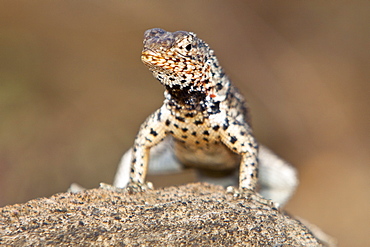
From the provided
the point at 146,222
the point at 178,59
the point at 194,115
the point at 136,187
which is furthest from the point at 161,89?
the point at 146,222

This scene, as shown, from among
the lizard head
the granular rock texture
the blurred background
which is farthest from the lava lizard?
the blurred background

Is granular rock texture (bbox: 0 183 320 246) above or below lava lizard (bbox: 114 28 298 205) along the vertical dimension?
below

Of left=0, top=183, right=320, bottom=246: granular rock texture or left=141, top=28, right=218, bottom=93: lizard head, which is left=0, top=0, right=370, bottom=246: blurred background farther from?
left=141, top=28, right=218, bottom=93: lizard head

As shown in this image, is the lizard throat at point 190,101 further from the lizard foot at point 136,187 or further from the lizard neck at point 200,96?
the lizard foot at point 136,187

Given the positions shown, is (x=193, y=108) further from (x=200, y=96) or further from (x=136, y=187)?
(x=136, y=187)

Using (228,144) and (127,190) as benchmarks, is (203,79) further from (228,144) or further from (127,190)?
(127,190)

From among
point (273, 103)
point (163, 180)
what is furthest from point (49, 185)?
point (273, 103)

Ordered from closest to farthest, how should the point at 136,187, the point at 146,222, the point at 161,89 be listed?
the point at 146,222 → the point at 136,187 → the point at 161,89

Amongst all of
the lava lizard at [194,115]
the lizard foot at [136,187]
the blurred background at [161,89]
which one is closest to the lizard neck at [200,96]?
the lava lizard at [194,115]
